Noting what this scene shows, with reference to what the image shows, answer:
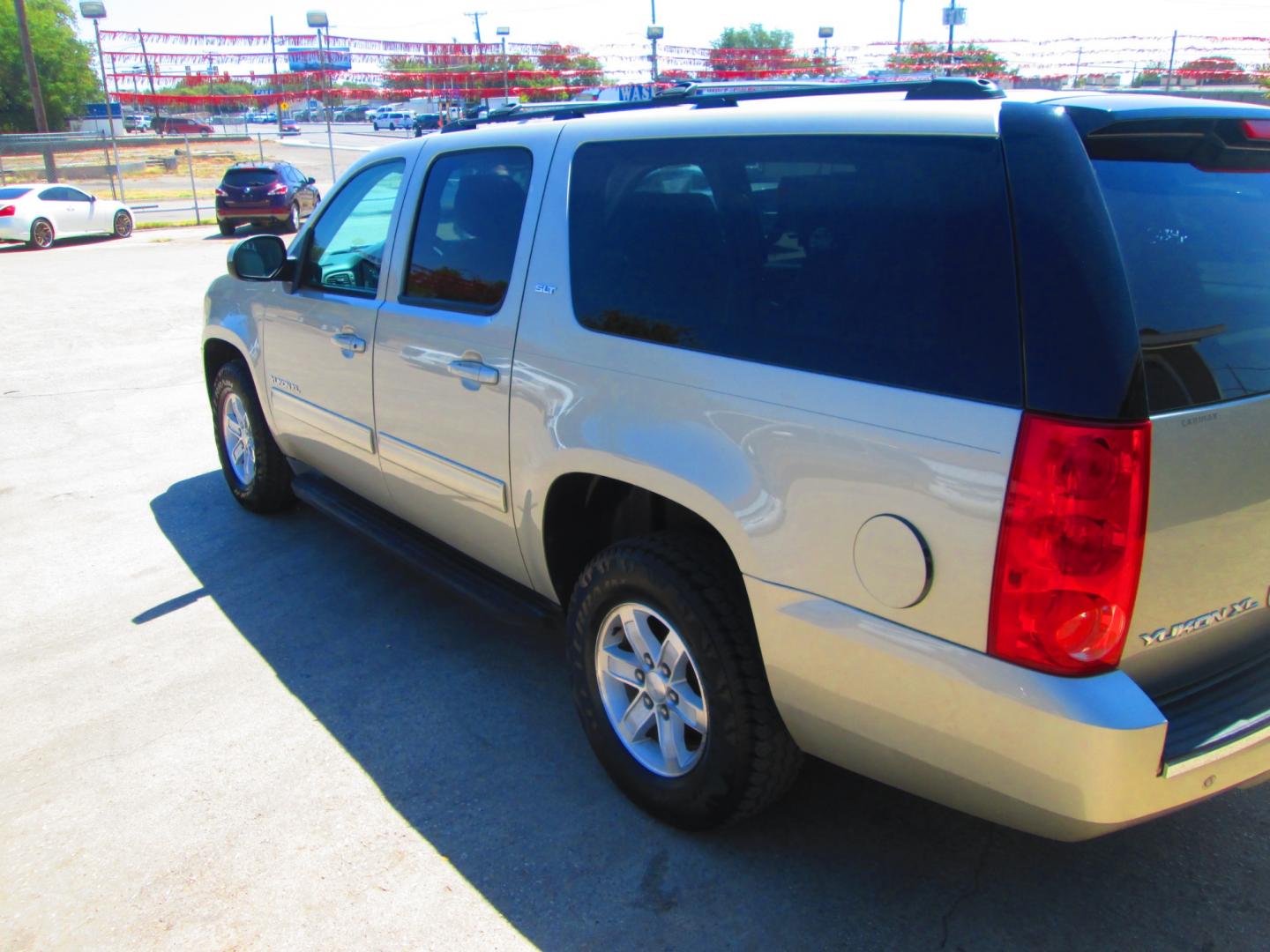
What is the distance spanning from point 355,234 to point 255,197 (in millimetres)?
21224

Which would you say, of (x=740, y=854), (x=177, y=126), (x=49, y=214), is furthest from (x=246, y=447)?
(x=177, y=126)

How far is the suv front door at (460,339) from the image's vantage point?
340 centimetres

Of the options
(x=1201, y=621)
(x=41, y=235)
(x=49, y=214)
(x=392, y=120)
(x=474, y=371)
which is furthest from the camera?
(x=392, y=120)

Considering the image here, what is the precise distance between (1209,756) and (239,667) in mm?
3346

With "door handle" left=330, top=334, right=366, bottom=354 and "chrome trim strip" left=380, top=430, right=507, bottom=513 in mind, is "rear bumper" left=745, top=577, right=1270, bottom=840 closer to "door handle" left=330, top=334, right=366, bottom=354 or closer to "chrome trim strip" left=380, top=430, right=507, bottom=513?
"chrome trim strip" left=380, top=430, right=507, bottom=513

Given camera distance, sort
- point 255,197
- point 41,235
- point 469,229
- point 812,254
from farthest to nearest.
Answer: point 255,197 → point 41,235 → point 469,229 → point 812,254

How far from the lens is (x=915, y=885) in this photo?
2.77 metres

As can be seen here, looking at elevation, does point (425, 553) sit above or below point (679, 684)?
below

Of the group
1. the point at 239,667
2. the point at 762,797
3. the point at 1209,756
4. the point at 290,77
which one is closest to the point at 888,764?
the point at 762,797

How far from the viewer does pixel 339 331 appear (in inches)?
167

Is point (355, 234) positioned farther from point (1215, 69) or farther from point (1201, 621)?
point (1215, 69)

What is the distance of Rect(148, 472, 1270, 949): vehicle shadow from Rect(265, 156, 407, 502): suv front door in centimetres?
100

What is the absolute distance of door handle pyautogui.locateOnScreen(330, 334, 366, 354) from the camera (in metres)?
4.09

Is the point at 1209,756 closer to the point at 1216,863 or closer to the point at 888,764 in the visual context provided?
the point at 888,764
